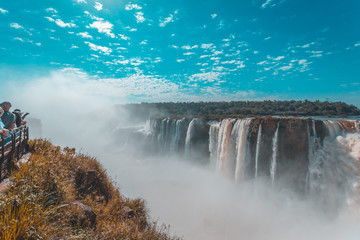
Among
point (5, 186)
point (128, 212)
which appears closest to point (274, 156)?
point (128, 212)

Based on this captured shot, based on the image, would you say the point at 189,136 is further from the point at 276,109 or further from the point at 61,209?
the point at 276,109

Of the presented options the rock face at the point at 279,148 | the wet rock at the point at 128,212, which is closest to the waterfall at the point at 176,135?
the rock face at the point at 279,148

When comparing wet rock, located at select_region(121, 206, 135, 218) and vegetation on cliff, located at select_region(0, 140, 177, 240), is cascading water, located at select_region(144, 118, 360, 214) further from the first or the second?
wet rock, located at select_region(121, 206, 135, 218)

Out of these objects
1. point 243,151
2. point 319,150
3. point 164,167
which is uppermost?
point 319,150

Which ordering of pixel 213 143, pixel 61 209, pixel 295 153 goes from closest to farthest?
pixel 61 209 < pixel 295 153 < pixel 213 143

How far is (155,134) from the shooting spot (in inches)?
1378

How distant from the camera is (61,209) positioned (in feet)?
13.1

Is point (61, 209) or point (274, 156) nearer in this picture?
point (61, 209)

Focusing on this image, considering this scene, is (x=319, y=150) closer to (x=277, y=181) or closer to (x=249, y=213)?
(x=277, y=181)

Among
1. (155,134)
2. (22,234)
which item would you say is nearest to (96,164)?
(22,234)

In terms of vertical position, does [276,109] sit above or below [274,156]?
above

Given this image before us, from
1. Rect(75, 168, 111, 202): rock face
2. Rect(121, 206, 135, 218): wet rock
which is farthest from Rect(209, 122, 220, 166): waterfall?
Rect(121, 206, 135, 218): wet rock

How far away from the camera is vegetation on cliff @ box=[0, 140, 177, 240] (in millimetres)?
2971

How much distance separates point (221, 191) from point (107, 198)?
14.3 meters
